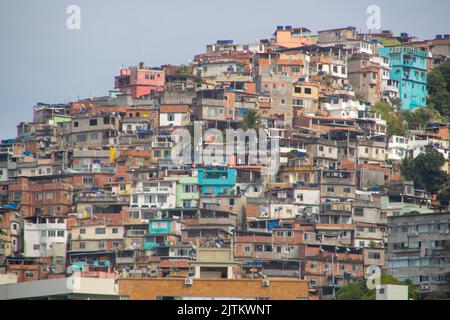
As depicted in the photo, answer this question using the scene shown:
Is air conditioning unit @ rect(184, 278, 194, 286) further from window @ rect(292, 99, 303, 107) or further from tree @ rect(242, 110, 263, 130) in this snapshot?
window @ rect(292, 99, 303, 107)

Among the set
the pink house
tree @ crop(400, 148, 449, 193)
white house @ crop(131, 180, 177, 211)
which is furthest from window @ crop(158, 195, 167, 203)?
the pink house

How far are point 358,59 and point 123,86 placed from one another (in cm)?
1055

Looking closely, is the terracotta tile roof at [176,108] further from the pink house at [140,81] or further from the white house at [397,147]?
the white house at [397,147]

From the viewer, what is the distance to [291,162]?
52562 mm

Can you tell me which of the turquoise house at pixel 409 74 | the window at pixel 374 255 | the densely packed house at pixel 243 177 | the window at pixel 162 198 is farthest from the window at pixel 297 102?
the window at pixel 374 255

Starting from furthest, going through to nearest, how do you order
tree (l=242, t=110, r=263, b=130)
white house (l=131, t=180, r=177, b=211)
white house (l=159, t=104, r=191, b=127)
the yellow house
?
the yellow house < white house (l=159, t=104, r=191, b=127) < tree (l=242, t=110, r=263, b=130) < white house (l=131, t=180, r=177, b=211)

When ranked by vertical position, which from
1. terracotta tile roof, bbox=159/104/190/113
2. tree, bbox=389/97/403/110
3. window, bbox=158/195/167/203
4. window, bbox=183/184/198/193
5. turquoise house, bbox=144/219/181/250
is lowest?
turquoise house, bbox=144/219/181/250

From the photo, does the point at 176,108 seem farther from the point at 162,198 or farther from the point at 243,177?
the point at 162,198

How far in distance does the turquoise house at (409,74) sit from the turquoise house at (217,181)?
16045 millimetres

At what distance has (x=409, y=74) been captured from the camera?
2537 inches

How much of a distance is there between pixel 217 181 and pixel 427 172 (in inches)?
362

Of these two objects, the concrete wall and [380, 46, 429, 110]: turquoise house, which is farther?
[380, 46, 429, 110]: turquoise house

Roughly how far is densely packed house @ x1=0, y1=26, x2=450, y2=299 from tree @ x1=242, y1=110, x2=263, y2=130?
0.24ft

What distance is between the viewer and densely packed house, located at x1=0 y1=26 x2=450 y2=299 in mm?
44062
